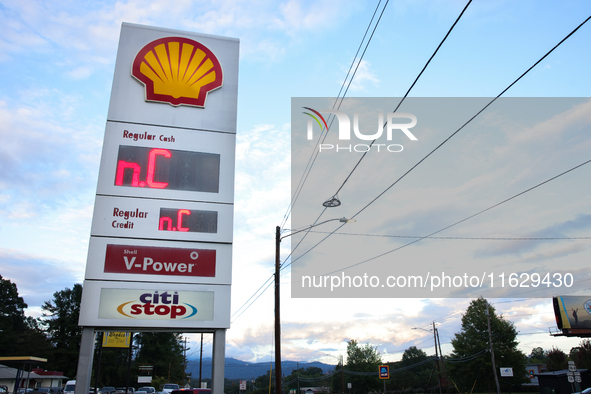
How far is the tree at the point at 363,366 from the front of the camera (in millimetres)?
96250

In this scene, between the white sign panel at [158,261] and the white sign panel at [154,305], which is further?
the white sign panel at [158,261]

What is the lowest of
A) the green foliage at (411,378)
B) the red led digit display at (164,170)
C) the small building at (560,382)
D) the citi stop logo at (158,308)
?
the green foliage at (411,378)

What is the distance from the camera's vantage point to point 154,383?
63.8 metres

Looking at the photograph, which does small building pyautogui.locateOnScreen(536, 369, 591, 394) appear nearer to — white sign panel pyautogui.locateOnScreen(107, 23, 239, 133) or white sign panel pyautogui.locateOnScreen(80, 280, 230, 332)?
white sign panel pyautogui.locateOnScreen(80, 280, 230, 332)

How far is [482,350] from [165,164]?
67161 millimetres

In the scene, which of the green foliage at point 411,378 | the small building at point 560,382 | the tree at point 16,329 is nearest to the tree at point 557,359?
the green foliage at point 411,378

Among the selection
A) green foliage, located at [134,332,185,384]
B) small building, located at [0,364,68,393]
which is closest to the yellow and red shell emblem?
small building, located at [0,364,68,393]

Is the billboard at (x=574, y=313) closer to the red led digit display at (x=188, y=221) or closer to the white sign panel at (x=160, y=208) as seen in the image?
the white sign panel at (x=160, y=208)

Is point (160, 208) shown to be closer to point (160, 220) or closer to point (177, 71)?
point (160, 220)

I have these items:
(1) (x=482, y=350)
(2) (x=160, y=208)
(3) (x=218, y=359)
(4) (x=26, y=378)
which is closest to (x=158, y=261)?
(2) (x=160, y=208)

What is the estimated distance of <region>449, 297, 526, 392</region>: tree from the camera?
65.1 m

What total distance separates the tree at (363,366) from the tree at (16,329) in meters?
61.7

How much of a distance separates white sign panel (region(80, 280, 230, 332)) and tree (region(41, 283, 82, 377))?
6933 cm

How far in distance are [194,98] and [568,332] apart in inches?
2147
